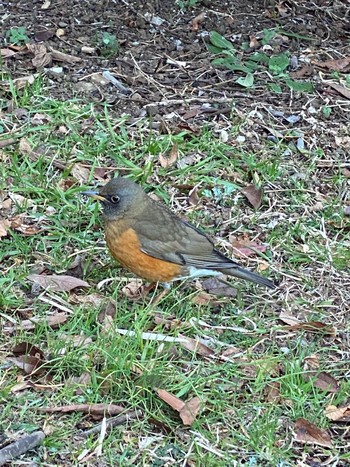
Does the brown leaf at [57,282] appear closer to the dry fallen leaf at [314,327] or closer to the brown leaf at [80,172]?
the brown leaf at [80,172]

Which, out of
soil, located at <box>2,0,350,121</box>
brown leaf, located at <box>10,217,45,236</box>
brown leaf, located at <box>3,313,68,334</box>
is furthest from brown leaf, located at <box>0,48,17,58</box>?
brown leaf, located at <box>3,313,68,334</box>

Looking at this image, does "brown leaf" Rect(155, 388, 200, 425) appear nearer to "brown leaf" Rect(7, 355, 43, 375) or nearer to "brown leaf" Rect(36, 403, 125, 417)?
"brown leaf" Rect(36, 403, 125, 417)

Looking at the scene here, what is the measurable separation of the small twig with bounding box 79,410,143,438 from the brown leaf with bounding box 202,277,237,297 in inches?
56.2

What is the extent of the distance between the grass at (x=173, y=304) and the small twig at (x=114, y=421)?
32mm

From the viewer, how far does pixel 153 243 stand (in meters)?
6.19

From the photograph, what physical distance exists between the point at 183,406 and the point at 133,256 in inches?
50.0

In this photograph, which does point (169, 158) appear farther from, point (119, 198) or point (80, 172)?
point (119, 198)

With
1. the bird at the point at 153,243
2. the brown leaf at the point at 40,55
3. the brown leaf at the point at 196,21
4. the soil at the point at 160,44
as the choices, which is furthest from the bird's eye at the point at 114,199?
the brown leaf at the point at 196,21

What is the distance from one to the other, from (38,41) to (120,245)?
302 cm

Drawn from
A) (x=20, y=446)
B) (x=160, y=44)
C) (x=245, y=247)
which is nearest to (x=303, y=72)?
(x=160, y=44)

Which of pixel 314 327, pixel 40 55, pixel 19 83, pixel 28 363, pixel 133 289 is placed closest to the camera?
pixel 28 363

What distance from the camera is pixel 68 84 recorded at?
26.3 feet

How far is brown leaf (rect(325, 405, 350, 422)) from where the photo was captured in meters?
5.28

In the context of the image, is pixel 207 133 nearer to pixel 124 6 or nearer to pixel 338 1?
pixel 124 6
